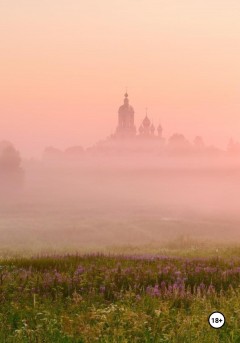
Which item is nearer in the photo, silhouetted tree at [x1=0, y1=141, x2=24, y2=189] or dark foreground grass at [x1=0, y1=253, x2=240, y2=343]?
dark foreground grass at [x1=0, y1=253, x2=240, y2=343]

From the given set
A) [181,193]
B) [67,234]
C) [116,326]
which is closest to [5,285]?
[116,326]

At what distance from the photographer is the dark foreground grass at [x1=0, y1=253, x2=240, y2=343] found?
7.41m

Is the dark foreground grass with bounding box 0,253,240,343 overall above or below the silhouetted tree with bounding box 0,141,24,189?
below

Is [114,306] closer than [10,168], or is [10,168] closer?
[114,306]

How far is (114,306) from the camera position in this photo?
8758 millimetres

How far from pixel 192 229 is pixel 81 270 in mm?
69293

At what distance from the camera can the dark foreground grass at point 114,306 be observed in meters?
7.41

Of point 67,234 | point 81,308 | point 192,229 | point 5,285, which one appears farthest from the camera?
point 192,229

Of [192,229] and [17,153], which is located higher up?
[17,153]

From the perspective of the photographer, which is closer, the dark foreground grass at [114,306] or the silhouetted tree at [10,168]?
the dark foreground grass at [114,306]

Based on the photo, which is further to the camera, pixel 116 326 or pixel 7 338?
pixel 116 326

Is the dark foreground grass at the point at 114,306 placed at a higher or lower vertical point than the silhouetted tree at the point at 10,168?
lower

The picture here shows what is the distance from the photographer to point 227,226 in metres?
84.6

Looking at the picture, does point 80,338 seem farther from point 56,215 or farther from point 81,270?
point 56,215
